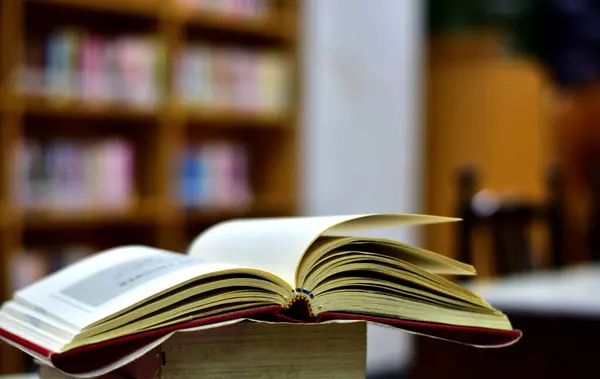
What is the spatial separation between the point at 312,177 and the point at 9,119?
1357 millimetres

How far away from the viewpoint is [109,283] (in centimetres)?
68

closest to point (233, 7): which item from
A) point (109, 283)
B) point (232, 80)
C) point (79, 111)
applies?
point (232, 80)

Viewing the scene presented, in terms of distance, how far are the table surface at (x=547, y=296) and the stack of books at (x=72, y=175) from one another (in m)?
1.78

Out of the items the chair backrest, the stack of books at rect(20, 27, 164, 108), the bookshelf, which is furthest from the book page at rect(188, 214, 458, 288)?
the stack of books at rect(20, 27, 164, 108)

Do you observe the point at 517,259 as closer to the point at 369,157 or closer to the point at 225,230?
the point at 369,157

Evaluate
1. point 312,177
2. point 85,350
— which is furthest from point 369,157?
point 85,350

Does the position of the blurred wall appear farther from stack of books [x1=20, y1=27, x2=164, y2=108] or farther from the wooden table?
the wooden table

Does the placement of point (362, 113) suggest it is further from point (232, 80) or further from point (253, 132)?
point (232, 80)

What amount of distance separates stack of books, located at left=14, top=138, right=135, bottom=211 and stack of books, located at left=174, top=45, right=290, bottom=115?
1.16ft

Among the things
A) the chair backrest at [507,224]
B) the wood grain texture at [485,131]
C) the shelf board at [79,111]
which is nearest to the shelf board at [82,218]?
the shelf board at [79,111]

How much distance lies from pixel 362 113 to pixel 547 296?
2.57 meters

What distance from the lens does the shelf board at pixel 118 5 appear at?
3266 mm

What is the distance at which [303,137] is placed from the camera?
13.0 feet

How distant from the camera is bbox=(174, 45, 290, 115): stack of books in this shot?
3.58 metres
